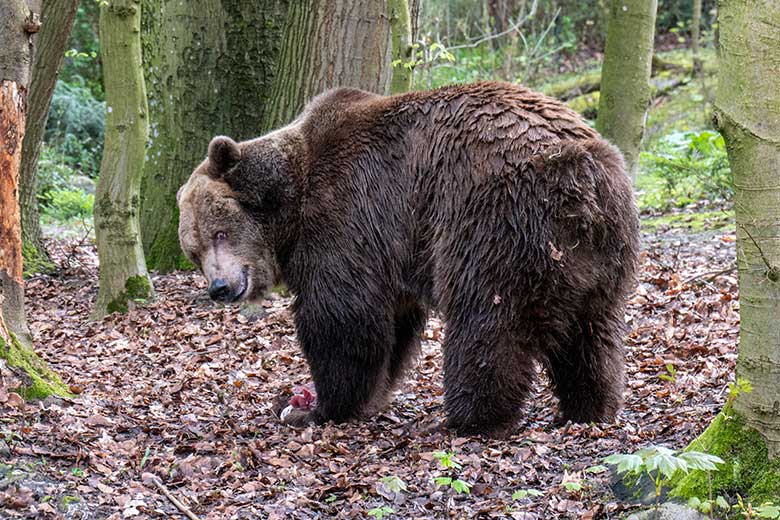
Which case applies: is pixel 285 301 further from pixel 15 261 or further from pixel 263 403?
pixel 15 261

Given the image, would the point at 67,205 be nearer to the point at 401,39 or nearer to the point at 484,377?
the point at 401,39

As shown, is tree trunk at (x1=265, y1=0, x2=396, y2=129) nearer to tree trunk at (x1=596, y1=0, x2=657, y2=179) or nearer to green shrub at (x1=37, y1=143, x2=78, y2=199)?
tree trunk at (x1=596, y1=0, x2=657, y2=179)

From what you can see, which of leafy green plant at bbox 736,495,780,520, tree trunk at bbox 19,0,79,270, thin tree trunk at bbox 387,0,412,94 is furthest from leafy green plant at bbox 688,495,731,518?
tree trunk at bbox 19,0,79,270

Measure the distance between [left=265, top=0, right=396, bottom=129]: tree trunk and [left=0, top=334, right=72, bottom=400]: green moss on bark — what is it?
4526 mm

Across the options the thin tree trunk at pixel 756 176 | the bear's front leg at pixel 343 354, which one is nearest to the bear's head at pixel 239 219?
the bear's front leg at pixel 343 354

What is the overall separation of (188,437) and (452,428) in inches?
71.1

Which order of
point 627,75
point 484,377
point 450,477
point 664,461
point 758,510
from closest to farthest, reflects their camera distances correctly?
point 664,461
point 758,510
point 450,477
point 484,377
point 627,75

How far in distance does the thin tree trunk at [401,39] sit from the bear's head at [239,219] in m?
2.05

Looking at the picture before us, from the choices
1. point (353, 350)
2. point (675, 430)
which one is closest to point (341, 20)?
point (353, 350)

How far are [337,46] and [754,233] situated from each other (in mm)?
5952

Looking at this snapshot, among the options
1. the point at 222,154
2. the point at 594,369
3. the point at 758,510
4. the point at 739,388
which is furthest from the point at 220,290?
the point at 758,510

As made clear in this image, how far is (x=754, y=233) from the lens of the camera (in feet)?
13.7

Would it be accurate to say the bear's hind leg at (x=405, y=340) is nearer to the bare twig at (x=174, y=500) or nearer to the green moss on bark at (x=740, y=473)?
the bare twig at (x=174, y=500)

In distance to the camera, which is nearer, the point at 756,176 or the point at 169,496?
the point at 756,176
